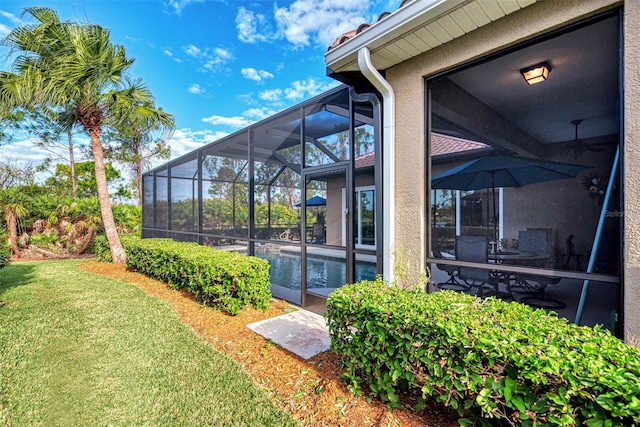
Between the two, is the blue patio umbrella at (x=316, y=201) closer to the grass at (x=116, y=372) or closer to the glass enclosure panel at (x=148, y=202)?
the grass at (x=116, y=372)

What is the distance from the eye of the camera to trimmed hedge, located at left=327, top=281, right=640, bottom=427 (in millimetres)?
1395

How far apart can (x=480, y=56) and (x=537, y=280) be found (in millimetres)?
2189

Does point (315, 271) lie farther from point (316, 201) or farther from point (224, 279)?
point (224, 279)

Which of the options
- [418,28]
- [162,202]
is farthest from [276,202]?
[162,202]

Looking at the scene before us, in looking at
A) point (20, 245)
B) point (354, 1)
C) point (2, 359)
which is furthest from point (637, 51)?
point (20, 245)

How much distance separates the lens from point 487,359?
1709mm

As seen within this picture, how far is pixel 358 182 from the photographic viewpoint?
4.15 metres

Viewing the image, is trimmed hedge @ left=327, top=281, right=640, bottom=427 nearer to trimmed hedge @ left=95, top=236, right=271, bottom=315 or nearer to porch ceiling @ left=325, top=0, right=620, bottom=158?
porch ceiling @ left=325, top=0, right=620, bottom=158

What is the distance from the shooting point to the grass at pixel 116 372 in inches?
89.8

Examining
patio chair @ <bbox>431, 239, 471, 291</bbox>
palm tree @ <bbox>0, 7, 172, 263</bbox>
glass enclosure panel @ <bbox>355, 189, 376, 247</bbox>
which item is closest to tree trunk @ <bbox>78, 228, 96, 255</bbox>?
palm tree @ <bbox>0, 7, 172, 263</bbox>

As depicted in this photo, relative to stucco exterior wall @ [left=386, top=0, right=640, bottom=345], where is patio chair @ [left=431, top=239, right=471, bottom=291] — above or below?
below

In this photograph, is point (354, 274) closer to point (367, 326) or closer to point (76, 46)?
point (367, 326)

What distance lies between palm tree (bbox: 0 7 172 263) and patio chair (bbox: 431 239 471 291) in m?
8.35

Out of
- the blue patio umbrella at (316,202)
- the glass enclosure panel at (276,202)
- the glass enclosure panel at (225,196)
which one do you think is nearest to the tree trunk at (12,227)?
the glass enclosure panel at (225,196)
